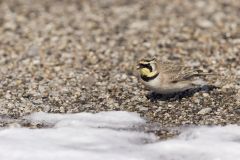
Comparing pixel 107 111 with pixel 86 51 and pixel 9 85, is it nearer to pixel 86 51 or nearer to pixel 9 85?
pixel 9 85

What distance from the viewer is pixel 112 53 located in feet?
32.9

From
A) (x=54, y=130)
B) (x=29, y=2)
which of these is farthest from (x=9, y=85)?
(x=29, y=2)

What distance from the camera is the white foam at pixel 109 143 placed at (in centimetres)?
621

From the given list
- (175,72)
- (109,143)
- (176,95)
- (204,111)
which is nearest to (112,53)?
(176,95)

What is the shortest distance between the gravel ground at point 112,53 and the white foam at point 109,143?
39 cm

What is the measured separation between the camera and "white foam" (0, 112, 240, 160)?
6.21m

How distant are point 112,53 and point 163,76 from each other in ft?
8.35

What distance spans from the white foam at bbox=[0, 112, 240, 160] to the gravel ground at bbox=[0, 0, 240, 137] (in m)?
0.39

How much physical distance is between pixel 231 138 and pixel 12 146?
2095mm

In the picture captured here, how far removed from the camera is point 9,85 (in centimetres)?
874

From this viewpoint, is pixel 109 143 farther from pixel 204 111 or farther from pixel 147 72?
pixel 204 111

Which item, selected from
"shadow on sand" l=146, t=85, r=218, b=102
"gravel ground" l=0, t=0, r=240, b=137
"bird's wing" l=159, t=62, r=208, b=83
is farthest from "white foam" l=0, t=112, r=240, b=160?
"shadow on sand" l=146, t=85, r=218, b=102

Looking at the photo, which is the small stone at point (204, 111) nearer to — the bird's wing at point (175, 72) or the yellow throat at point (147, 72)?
the bird's wing at point (175, 72)

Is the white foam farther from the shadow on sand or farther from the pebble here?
the shadow on sand
